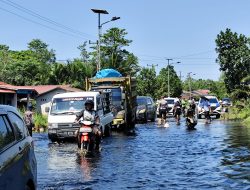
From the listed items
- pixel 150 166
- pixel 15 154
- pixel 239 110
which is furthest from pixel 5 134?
pixel 239 110

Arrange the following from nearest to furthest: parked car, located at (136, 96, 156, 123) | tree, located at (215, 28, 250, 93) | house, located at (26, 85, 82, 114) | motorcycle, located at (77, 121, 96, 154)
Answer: motorcycle, located at (77, 121, 96, 154), parked car, located at (136, 96, 156, 123), tree, located at (215, 28, 250, 93), house, located at (26, 85, 82, 114)

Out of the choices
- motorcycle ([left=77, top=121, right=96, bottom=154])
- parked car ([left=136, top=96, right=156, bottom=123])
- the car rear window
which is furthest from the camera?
parked car ([left=136, top=96, right=156, bottom=123])

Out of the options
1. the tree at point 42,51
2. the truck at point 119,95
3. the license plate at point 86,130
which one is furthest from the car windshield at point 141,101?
the tree at point 42,51

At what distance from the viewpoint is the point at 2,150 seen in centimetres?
544

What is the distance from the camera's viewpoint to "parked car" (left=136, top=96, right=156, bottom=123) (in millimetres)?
34219

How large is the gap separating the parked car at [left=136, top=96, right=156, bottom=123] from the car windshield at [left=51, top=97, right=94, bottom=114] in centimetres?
1478

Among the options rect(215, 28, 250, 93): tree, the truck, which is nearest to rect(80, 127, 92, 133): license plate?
the truck

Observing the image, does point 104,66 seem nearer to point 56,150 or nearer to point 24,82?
point 24,82

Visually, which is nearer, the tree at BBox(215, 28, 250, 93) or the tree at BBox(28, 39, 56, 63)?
the tree at BBox(215, 28, 250, 93)

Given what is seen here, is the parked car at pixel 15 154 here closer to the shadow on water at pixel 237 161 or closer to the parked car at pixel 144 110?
the shadow on water at pixel 237 161

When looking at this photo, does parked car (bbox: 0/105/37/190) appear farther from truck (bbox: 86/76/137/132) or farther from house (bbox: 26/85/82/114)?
house (bbox: 26/85/82/114)

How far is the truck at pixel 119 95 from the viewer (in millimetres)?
26016

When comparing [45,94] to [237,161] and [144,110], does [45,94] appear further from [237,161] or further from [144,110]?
[237,161]

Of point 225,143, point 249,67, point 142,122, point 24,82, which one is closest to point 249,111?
point 142,122
